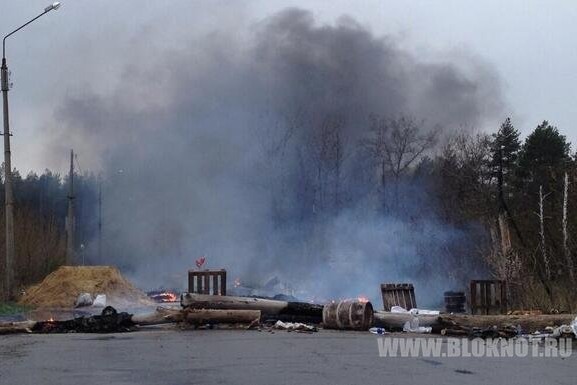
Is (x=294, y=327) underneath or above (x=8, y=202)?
underneath

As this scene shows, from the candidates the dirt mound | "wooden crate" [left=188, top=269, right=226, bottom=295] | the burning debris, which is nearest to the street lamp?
the dirt mound

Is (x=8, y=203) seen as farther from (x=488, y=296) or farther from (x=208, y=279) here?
(x=488, y=296)

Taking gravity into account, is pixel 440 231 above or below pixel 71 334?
above

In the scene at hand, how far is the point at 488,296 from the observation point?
1864 cm

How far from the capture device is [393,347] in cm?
1083

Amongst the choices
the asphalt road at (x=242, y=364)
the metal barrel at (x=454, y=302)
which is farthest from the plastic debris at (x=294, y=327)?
the metal barrel at (x=454, y=302)

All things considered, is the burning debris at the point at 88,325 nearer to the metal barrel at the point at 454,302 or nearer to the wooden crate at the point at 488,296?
the wooden crate at the point at 488,296

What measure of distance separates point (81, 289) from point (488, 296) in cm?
1345

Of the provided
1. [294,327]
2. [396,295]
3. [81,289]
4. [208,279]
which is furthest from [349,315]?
[81,289]

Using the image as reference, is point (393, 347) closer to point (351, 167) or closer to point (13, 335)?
point (13, 335)

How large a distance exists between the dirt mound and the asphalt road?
11275 millimetres

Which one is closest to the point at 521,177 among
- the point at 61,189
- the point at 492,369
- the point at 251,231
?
the point at 251,231


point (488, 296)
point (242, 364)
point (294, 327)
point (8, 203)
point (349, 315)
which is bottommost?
point (242, 364)

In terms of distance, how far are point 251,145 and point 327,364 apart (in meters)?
36.4
